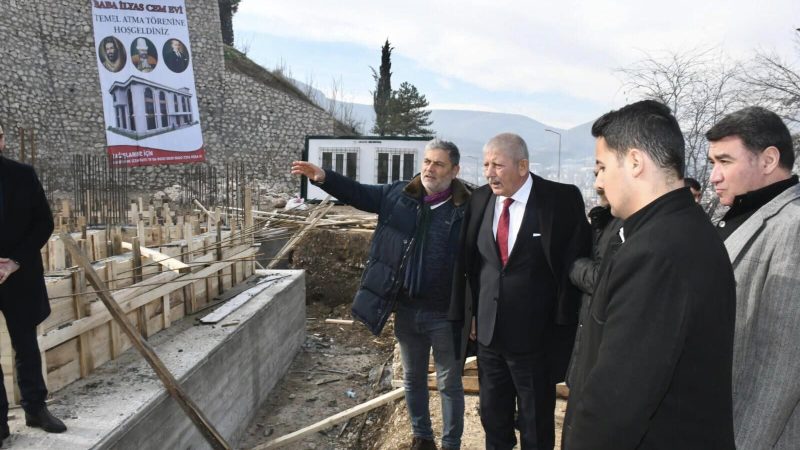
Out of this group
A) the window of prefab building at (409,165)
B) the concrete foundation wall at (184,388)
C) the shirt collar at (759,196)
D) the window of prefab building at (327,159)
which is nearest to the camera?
the shirt collar at (759,196)

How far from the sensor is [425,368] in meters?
3.60

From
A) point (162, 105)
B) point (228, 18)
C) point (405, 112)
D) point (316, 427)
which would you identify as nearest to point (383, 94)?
point (405, 112)

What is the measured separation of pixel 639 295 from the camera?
1279 mm

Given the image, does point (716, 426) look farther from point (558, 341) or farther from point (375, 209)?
point (375, 209)

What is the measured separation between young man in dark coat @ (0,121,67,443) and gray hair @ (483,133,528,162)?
252 centimetres

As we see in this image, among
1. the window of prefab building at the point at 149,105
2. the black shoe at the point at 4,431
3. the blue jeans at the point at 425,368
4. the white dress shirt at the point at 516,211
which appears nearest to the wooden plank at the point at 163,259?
the black shoe at the point at 4,431

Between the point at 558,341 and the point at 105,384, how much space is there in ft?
9.67

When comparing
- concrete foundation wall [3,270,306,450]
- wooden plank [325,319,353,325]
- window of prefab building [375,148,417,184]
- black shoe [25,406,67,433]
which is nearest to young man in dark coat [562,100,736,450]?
concrete foundation wall [3,270,306,450]

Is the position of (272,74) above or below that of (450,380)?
above

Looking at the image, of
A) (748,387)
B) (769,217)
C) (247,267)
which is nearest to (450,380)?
(748,387)

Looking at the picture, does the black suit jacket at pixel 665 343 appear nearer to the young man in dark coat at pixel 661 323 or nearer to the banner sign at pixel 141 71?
the young man in dark coat at pixel 661 323

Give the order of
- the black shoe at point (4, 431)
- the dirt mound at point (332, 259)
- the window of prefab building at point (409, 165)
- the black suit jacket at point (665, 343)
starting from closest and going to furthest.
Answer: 1. the black suit jacket at point (665, 343)
2. the black shoe at point (4, 431)
3. the dirt mound at point (332, 259)
4. the window of prefab building at point (409, 165)

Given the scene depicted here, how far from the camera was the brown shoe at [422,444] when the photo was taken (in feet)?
11.6

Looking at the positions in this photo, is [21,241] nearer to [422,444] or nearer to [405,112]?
[422,444]
